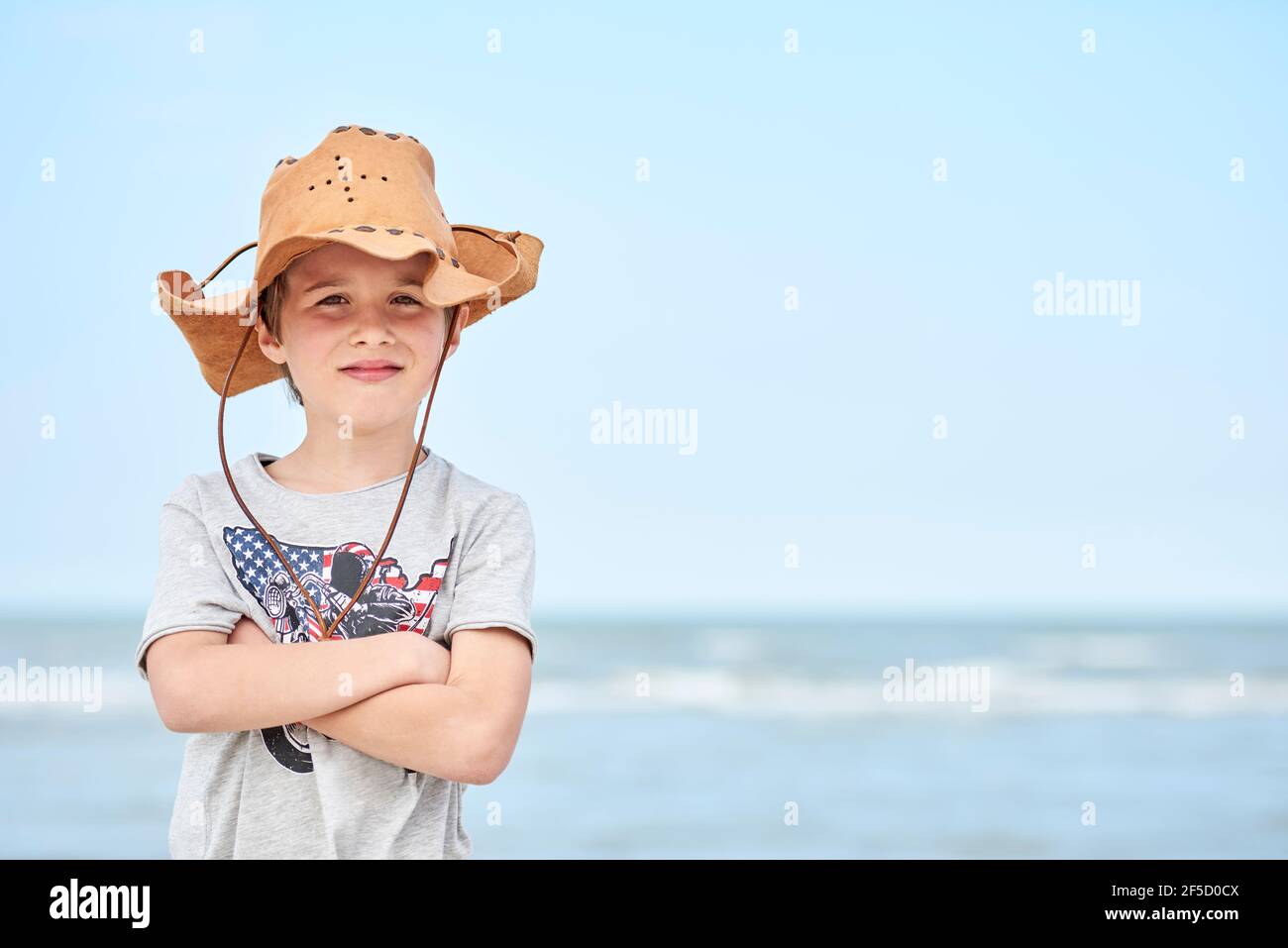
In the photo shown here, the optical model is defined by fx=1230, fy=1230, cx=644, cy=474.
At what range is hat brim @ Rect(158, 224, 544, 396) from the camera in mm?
1667

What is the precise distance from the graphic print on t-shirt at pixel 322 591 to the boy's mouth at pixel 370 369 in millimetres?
233

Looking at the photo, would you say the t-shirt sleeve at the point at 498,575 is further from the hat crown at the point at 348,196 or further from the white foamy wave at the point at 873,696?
the white foamy wave at the point at 873,696

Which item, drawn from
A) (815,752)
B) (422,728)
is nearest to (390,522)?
(422,728)

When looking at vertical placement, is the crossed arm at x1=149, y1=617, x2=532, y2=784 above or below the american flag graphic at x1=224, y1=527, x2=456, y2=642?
below

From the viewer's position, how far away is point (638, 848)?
6.48 metres

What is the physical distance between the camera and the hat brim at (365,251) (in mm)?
1667

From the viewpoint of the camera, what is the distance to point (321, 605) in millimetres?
1691

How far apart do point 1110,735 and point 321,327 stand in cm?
940

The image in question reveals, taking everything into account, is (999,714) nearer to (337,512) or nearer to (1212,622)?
(1212,622)

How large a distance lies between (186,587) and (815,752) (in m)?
7.88

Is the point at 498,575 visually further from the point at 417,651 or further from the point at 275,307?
the point at 275,307

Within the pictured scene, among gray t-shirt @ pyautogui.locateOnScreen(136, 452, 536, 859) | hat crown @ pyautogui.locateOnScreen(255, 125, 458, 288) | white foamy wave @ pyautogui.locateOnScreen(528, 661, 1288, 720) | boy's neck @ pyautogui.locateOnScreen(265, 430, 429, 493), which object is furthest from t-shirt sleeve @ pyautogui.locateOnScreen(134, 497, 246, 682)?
white foamy wave @ pyautogui.locateOnScreen(528, 661, 1288, 720)

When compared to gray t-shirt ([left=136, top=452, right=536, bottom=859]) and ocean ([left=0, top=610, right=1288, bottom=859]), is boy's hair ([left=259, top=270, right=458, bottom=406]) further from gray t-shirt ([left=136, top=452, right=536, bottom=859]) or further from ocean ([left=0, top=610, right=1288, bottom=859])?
ocean ([left=0, top=610, right=1288, bottom=859])
